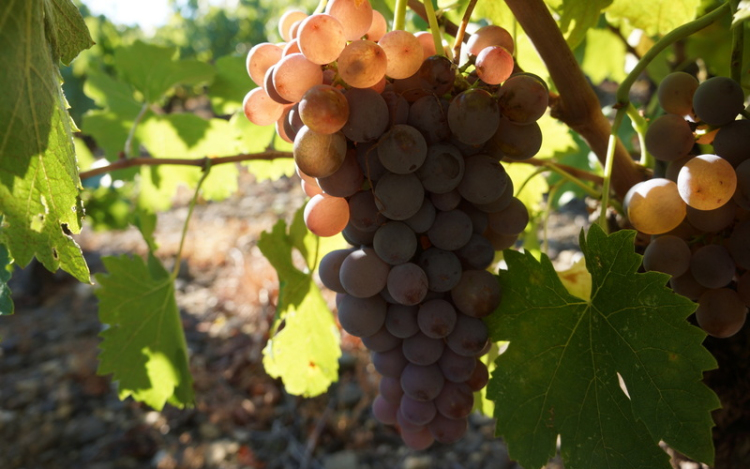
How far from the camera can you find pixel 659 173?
0.64 metres

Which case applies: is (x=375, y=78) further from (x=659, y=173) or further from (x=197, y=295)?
(x=197, y=295)

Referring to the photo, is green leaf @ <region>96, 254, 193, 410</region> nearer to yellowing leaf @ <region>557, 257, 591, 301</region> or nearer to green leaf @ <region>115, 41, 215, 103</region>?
green leaf @ <region>115, 41, 215, 103</region>

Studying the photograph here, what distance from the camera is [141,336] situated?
0.92 metres

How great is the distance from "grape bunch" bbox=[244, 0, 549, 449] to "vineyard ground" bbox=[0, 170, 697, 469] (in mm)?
1263

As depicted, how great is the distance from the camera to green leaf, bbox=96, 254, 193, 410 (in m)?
0.90

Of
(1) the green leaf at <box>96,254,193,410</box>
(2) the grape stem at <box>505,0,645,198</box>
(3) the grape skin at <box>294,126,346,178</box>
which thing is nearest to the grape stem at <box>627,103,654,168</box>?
(2) the grape stem at <box>505,0,645,198</box>

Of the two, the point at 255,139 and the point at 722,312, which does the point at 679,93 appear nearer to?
the point at 722,312

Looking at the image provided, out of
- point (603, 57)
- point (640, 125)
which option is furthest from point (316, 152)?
point (603, 57)

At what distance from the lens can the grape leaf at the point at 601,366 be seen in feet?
1.62

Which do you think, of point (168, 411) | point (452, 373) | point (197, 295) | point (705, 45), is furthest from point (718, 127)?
point (197, 295)

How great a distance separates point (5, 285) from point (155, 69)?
0.80 m

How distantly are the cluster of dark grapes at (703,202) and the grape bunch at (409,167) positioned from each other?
0.46ft

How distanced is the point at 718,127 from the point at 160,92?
3.72 feet

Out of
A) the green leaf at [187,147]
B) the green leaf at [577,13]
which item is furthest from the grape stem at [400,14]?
the green leaf at [187,147]
